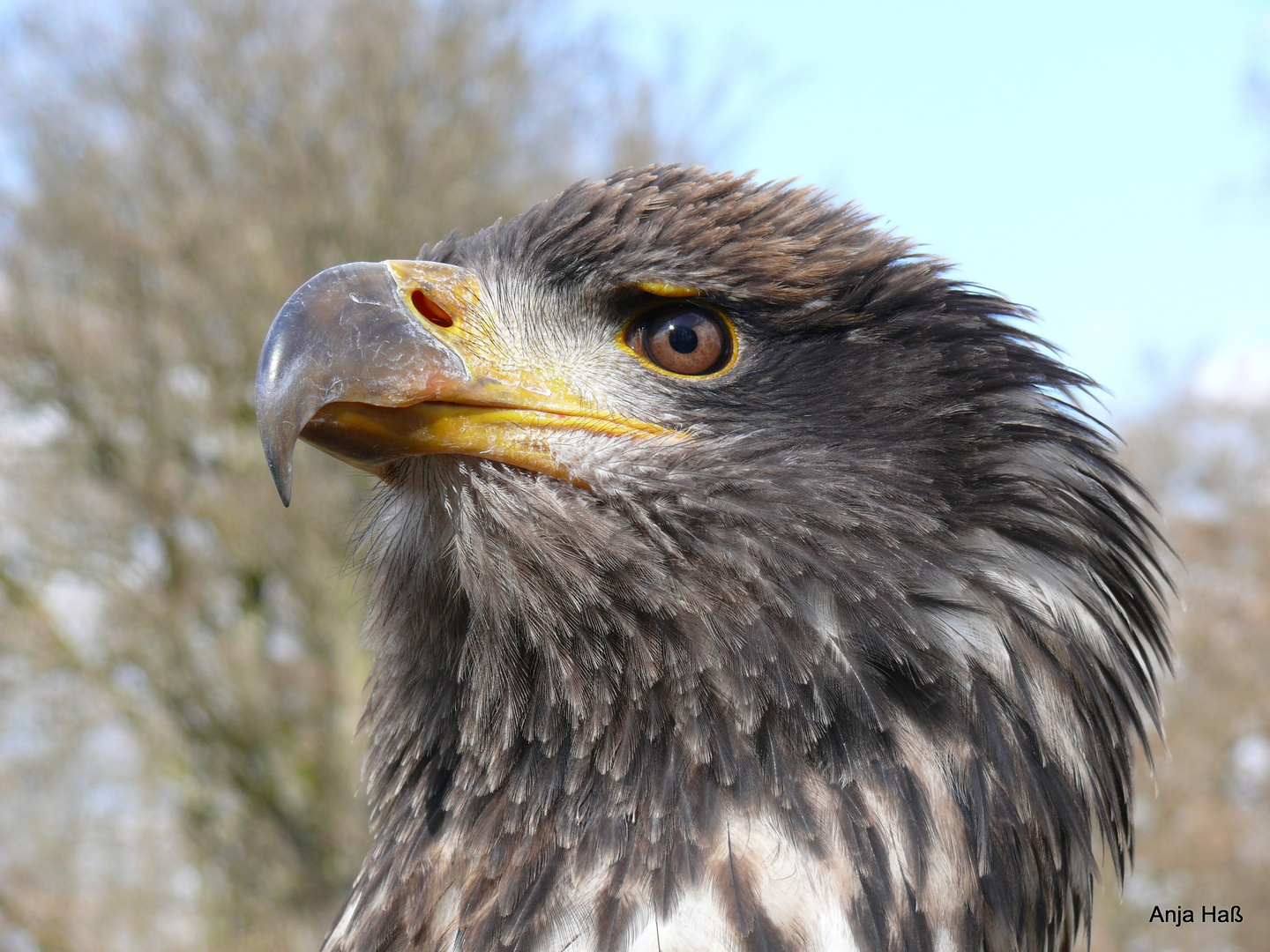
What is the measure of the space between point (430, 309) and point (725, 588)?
87 centimetres

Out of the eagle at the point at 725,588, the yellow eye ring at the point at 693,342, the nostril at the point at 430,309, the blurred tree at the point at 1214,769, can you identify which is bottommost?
the blurred tree at the point at 1214,769

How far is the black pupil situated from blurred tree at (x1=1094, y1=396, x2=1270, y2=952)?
17.1 metres

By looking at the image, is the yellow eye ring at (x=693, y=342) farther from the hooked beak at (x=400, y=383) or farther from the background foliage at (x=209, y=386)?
the background foliage at (x=209, y=386)

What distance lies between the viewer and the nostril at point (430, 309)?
7.43ft

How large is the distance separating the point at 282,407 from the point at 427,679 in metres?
0.76

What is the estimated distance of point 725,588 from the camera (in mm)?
2125

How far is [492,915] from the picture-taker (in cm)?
204

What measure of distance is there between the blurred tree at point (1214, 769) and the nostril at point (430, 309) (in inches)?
687

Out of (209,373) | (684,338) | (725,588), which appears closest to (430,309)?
(684,338)

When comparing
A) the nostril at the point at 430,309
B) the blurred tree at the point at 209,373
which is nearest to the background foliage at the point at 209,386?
the blurred tree at the point at 209,373

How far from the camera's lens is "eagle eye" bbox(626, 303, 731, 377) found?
7.66 ft

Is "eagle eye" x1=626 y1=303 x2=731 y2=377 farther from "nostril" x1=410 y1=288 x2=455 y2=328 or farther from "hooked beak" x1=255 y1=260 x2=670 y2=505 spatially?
"nostril" x1=410 y1=288 x2=455 y2=328

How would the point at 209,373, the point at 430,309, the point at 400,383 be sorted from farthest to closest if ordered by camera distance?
the point at 209,373 < the point at 430,309 < the point at 400,383

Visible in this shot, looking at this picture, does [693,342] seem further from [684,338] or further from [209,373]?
[209,373]
